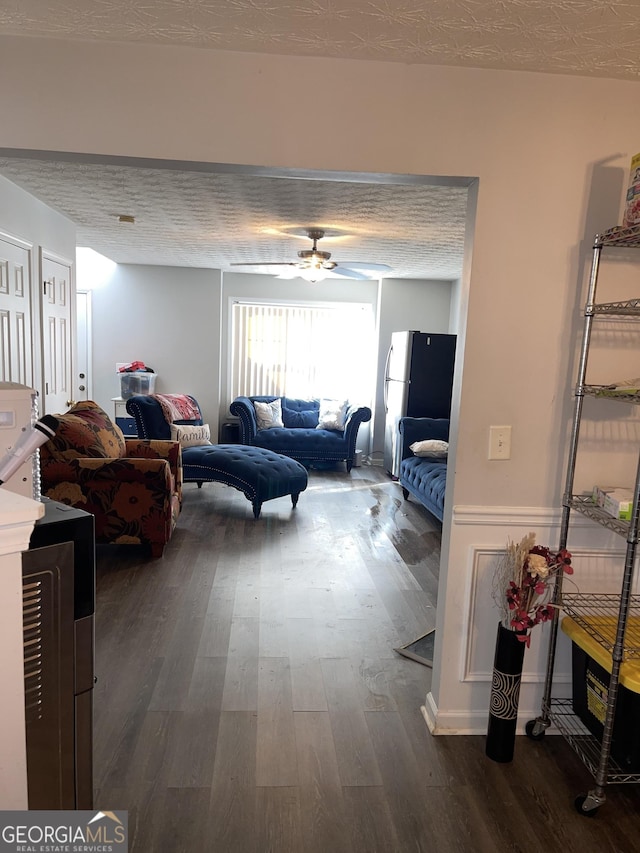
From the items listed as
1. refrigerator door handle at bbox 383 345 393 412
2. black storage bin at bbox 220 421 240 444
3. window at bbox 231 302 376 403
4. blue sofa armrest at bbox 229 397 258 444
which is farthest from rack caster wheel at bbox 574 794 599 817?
window at bbox 231 302 376 403

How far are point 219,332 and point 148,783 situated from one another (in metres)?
5.91

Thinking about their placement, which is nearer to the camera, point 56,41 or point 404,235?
point 56,41

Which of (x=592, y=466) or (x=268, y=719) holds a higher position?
(x=592, y=466)

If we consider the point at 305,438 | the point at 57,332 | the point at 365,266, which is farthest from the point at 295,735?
the point at 305,438

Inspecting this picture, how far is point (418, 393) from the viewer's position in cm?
625

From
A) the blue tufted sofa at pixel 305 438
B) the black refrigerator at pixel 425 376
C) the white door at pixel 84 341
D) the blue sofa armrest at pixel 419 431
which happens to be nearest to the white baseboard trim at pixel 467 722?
the blue sofa armrest at pixel 419 431

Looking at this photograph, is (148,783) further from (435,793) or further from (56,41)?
(56,41)

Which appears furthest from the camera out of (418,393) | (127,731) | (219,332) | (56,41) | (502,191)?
(219,332)

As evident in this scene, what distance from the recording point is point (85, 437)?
12.7ft

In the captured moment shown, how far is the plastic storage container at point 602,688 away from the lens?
1.88 metres

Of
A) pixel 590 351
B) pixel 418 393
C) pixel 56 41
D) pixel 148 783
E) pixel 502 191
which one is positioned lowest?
pixel 148 783

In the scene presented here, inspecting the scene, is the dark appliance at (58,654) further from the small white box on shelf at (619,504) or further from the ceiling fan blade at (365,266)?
the ceiling fan blade at (365,266)

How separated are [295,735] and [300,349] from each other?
5.84m

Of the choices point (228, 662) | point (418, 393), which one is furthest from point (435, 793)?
point (418, 393)
